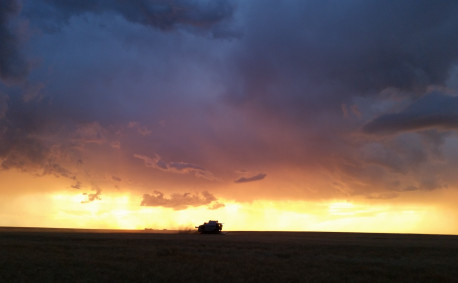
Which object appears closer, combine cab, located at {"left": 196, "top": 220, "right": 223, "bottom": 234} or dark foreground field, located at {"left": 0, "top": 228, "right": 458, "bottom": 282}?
dark foreground field, located at {"left": 0, "top": 228, "right": 458, "bottom": 282}

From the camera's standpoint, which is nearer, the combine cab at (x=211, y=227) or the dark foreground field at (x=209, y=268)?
the dark foreground field at (x=209, y=268)

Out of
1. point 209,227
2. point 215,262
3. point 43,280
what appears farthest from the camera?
point 209,227

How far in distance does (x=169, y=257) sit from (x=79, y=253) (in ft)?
33.9

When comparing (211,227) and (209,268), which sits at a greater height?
(211,227)

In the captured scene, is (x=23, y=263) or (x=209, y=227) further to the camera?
(x=209, y=227)

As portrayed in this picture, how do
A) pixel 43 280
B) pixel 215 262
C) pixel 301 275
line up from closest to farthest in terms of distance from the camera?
pixel 43 280
pixel 301 275
pixel 215 262

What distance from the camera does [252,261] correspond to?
35.9 meters

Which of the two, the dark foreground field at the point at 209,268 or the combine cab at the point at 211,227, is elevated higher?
the combine cab at the point at 211,227

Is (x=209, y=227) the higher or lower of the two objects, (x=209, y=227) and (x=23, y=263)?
the higher

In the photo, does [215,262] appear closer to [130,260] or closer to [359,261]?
[130,260]

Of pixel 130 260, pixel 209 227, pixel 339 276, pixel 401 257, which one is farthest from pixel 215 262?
pixel 209 227

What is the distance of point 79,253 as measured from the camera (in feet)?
135

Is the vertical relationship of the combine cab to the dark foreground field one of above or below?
above

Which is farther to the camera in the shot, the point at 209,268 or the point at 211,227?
the point at 211,227
